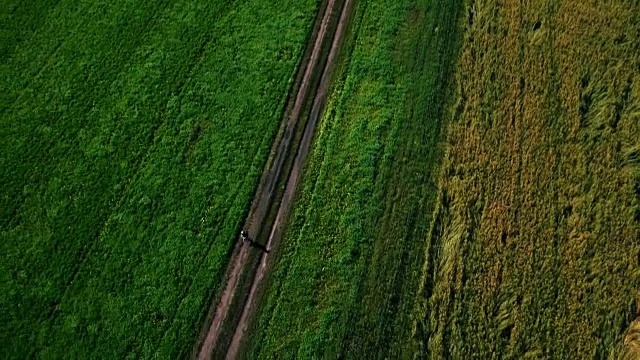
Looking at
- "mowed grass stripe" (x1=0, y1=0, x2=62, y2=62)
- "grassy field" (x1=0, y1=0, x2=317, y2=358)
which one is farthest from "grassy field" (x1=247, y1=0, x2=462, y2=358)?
"mowed grass stripe" (x1=0, y1=0, x2=62, y2=62)

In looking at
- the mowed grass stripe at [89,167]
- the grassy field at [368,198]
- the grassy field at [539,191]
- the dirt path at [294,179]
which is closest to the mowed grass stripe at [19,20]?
the mowed grass stripe at [89,167]

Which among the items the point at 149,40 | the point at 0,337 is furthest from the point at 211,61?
the point at 0,337

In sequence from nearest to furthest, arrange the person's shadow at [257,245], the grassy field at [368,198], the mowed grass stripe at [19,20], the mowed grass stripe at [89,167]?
the grassy field at [368,198] < the mowed grass stripe at [89,167] < the person's shadow at [257,245] < the mowed grass stripe at [19,20]

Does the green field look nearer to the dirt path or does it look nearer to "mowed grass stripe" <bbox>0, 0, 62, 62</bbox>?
"mowed grass stripe" <bbox>0, 0, 62, 62</bbox>

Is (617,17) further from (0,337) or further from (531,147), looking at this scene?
(0,337)

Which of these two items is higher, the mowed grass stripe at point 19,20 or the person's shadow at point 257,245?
the mowed grass stripe at point 19,20

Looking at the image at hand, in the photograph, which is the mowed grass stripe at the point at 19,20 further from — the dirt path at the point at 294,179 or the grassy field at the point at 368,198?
the grassy field at the point at 368,198

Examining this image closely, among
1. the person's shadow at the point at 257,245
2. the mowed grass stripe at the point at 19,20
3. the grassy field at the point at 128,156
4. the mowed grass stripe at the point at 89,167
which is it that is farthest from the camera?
the mowed grass stripe at the point at 19,20
